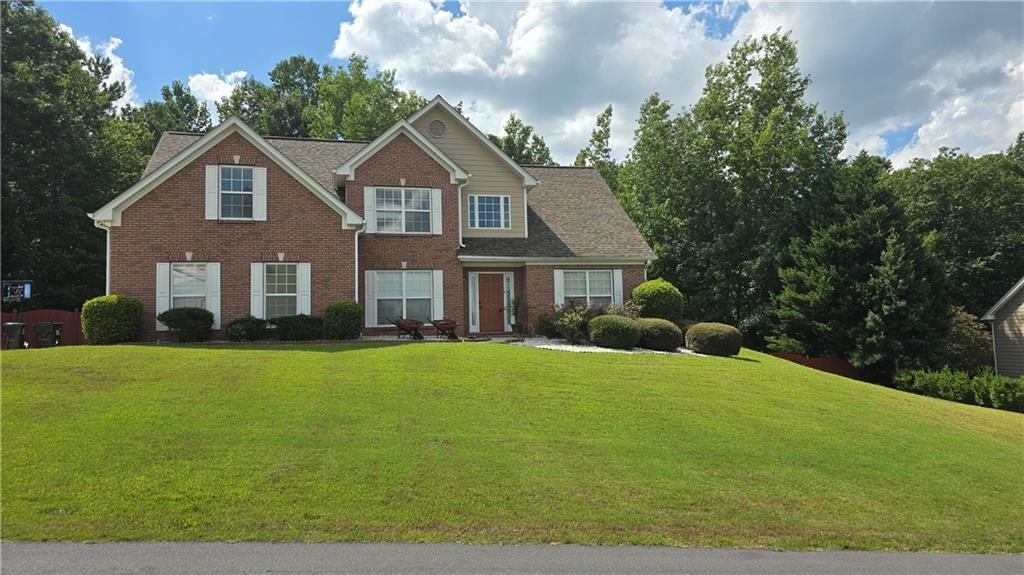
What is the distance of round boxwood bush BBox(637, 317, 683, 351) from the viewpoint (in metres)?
20.0

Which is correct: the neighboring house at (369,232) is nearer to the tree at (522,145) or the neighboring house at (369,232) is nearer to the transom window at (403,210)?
the transom window at (403,210)

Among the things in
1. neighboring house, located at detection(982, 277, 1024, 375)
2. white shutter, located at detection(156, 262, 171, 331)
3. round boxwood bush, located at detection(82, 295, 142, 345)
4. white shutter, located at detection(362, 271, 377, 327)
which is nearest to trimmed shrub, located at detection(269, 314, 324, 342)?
white shutter, located at detection(362, 271, 377, 327)

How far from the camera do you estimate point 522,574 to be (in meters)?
5.82

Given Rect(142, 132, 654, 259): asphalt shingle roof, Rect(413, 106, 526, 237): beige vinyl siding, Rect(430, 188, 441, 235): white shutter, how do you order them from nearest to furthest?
Rect(430, 188, 441, 235): white shutter, Rect(142, 132, 654, 259): asphalt shingle roof, Rect(413, 106, 526, 237): beige vinyl siding

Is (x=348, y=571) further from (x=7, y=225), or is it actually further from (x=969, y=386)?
(x=7, y=225)

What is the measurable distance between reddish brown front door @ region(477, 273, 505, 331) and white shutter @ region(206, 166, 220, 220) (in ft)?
31.6

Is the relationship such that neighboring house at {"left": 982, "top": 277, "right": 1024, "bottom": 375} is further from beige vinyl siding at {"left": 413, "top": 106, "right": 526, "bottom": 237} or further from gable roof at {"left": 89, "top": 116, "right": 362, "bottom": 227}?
gable roof at {"left": 89, "top": 116, "right": 362, "bottom": 227}

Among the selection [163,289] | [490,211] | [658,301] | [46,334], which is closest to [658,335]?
[658,301]

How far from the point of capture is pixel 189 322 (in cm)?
1783

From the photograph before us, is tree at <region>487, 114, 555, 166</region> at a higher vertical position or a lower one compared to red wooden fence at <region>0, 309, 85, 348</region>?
higher

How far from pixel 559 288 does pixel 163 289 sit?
44.2 feet

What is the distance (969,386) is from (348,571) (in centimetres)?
2563

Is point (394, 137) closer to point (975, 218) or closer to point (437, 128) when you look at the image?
point (437, 128)

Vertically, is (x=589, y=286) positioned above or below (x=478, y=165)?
below
